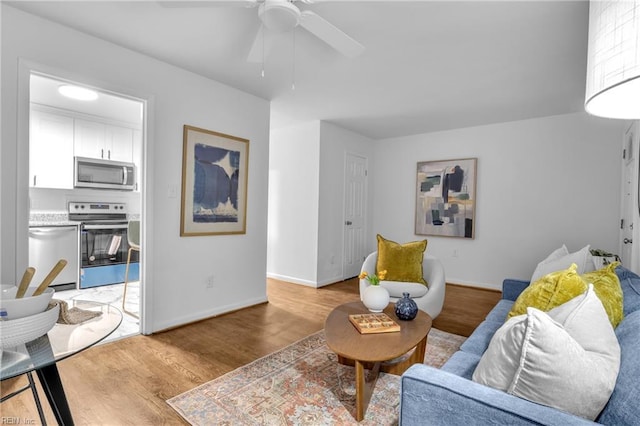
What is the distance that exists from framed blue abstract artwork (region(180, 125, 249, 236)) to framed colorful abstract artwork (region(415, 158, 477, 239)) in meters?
2.97

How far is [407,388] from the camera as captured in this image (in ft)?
3.58

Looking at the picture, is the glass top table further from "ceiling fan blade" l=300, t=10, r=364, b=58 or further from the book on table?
"ceiling fan blade" l=300, t=10, r=364, b=58

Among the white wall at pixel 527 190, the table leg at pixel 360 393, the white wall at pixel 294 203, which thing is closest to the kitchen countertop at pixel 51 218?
the white wall at pixel 294 203

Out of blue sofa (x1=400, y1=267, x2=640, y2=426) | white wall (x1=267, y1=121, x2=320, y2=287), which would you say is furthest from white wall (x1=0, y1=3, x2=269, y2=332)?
blue sofa (x1=400, y1=267, x2=640, y2=426)

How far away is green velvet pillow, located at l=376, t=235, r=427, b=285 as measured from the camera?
313 centimetres

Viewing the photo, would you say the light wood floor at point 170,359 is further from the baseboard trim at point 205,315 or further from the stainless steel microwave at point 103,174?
the stainless steel microwave at point 103,174

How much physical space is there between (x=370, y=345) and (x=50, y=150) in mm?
4665

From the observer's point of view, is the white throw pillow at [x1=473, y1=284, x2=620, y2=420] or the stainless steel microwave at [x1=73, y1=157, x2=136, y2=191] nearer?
the white throw pillow at [x1=473, y1=284, x2=620, y2=420]

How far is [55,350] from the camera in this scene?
3.48 feet

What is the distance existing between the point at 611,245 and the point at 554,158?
1.23 m

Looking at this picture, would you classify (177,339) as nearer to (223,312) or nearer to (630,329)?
(223,312)

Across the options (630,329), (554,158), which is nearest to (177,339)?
(630,329)

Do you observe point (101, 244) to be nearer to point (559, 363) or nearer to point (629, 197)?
point (559, 363)

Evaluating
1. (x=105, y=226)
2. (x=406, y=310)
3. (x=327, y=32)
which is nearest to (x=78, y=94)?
(x=105, y=226)
